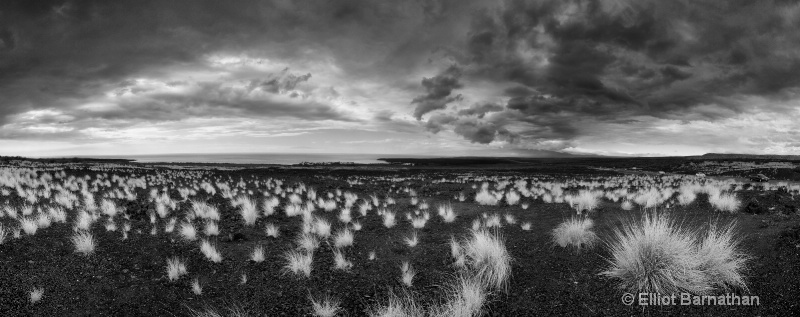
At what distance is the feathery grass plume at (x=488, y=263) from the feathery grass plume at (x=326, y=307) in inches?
108

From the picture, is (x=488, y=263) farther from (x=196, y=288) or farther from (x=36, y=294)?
(x=36, y=294)

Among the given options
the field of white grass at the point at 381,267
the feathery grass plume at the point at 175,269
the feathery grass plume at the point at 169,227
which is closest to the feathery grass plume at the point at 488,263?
the field of white grass at the point at 381,267

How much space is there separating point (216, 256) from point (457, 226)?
7.52 meters

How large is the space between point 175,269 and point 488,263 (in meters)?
6.65

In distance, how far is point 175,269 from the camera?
316 inches

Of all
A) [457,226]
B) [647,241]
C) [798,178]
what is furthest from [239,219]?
[798,178]

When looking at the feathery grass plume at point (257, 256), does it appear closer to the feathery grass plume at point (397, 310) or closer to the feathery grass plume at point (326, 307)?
the feathery grass plume at point (326, 307)

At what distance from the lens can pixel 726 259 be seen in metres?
→ 7.32

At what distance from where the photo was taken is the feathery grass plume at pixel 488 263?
737cm

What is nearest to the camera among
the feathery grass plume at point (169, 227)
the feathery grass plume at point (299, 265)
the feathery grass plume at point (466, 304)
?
the feathery grass plume at point (466, 304)

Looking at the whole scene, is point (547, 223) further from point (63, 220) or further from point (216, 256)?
point (63, 220)

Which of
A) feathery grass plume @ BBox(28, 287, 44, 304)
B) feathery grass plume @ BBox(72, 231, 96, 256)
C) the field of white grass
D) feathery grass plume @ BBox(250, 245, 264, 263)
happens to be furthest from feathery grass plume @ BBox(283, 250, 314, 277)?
feathery grass plume @ BBox(72, 231, 96, 256)

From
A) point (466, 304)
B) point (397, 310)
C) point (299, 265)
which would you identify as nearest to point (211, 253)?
point (299, 265)

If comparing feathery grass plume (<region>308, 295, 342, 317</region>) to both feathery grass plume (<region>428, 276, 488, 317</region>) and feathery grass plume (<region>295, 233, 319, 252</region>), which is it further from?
feathery grass plume (<region>295, 233, 319, 252</region>)
